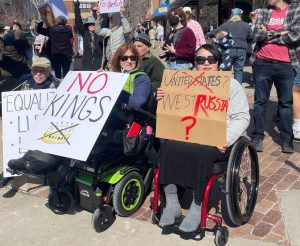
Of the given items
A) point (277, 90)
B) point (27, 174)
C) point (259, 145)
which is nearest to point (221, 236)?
point (27, 174)

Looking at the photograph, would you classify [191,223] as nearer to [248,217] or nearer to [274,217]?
[248,217]

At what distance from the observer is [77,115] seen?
295 centimetres

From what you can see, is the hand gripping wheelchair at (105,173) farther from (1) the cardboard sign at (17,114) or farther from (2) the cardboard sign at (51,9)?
(2) the cardboard sign at (51,9)

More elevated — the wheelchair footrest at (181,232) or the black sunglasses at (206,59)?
the black sunglasses at (206,59)

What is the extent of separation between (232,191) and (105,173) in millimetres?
1054

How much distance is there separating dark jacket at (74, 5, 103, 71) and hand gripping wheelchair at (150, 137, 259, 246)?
11.7 feet

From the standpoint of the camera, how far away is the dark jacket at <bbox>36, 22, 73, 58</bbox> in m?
7.05

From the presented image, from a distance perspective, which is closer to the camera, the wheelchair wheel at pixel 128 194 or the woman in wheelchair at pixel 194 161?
the woman in wheelchair at pixel 194 161

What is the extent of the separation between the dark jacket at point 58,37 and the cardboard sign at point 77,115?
13.5ft

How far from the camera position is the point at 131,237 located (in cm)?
289

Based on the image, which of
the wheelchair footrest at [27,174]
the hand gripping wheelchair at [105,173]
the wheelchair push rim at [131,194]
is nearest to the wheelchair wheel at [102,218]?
the hand gripping wheelchair at [105,173]

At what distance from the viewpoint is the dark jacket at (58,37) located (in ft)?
23.1

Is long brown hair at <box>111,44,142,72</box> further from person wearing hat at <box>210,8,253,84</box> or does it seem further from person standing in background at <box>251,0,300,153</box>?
person wearing hat at <box>210,8,253,84</box>

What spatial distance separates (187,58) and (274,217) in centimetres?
272
